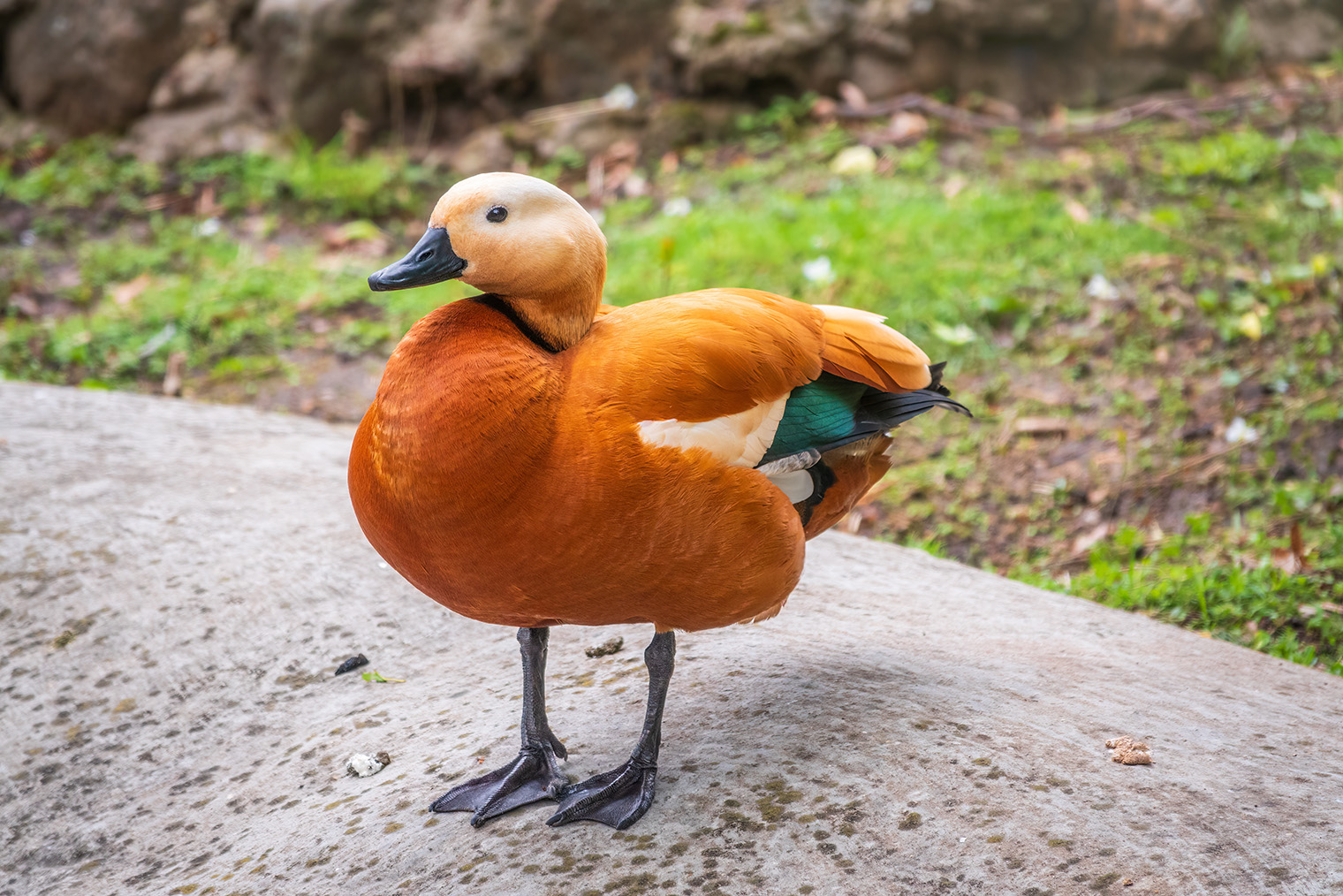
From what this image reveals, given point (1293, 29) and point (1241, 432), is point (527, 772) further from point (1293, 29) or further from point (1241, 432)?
point (1293, 29)

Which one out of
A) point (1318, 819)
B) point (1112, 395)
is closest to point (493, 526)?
point (1318, 819)

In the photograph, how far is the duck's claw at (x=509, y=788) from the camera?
2.10m

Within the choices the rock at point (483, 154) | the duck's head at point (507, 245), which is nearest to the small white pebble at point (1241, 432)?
the duck's head at point (507, 245)

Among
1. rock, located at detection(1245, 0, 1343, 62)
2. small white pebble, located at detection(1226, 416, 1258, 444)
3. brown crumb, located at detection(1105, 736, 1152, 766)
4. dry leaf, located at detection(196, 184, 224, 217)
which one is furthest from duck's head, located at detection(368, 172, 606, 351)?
rock, located at detection(1245, 0, 1343, 62)

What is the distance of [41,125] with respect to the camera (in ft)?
25.2

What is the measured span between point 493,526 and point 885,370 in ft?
3.14

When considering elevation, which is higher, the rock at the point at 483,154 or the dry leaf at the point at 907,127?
the dry leaf at the point at 907,127

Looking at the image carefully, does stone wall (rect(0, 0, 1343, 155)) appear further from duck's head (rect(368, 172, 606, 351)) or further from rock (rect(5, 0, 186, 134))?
duck's head (rect(368, 172, 606, 351))

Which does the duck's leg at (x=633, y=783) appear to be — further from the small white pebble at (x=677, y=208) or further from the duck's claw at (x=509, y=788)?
the small white pebble at (x=677, y=208)

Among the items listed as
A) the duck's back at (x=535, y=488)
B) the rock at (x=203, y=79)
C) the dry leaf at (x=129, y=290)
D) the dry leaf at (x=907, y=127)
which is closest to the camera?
the duck's back at (x=535, y=488)

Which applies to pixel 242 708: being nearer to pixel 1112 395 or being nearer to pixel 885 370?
pixel 885 370

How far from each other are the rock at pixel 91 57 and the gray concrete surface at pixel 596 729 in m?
5.11

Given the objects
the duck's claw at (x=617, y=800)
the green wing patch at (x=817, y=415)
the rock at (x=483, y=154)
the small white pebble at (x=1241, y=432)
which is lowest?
the small white pebble at (x=1241, y=432)

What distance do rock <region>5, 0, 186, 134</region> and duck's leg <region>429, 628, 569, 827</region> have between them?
23.0 ft
